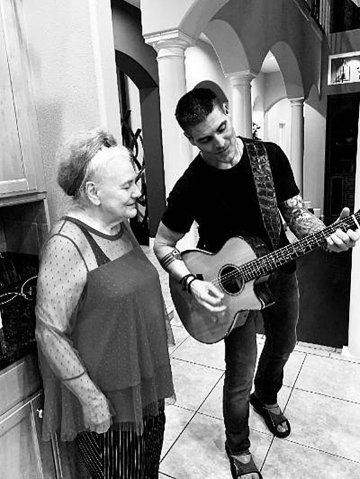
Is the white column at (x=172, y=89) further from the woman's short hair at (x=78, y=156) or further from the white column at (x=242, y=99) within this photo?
the woman's short hair at (x=78, y=156)

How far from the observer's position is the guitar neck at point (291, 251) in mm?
1287

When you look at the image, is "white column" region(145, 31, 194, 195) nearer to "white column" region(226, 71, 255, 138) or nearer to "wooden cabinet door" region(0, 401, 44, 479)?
"white column" region(226, 71, 255, 138)

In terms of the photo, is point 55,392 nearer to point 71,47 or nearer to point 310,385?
point 71,47

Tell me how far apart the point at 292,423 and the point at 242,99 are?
12.4 feet

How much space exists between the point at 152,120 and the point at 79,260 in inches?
193

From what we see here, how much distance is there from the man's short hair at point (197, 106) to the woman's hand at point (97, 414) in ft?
2.97

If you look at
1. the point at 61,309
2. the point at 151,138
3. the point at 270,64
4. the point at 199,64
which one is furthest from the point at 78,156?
the point at 270,64

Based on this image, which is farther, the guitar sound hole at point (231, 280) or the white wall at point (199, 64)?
the white wall at point (199, 64)

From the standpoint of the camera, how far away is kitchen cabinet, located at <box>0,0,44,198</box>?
1.29 m

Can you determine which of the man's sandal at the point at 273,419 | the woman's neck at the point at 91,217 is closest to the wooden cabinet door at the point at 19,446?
the woman's neck at the point at 91,217

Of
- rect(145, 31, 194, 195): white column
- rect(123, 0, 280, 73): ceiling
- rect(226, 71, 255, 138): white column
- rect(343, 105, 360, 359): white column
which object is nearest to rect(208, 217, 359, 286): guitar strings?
rect(343, 105, 360, 359): white column

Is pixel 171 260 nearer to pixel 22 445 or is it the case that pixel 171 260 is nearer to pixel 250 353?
pixel 250 353

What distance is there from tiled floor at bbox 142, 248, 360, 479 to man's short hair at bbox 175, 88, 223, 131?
1506mm

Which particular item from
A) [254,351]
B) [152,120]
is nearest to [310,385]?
[254,351]
